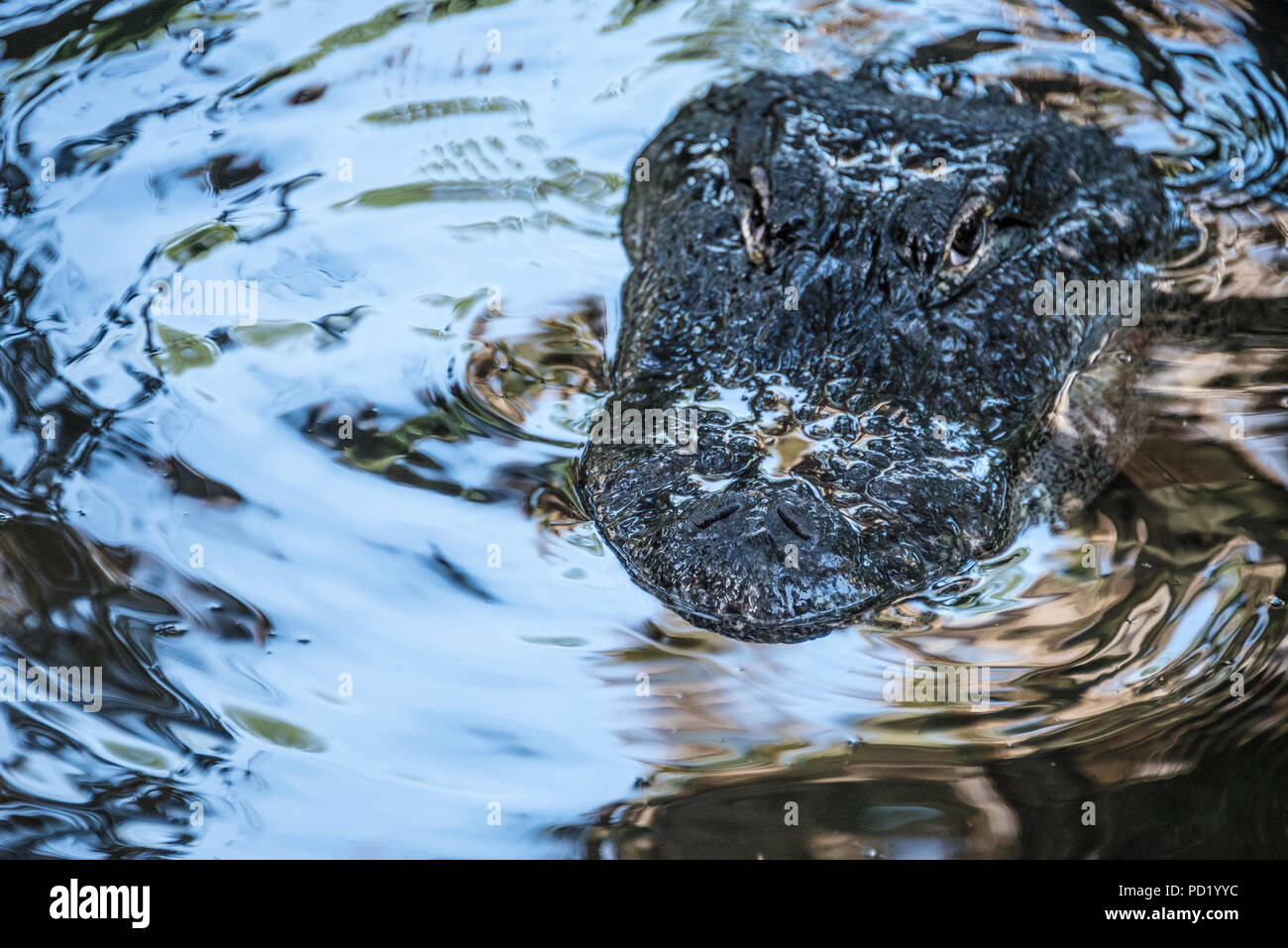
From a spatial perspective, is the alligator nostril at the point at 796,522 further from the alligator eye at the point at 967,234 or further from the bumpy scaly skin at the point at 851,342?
the alligator eye at the point at 967,234

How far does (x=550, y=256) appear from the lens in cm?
542

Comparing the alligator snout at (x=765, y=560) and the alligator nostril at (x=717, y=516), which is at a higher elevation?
the alligator nostril at (x=717, y=516)

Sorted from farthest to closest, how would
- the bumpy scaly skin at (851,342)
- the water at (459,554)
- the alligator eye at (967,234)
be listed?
1. the alligator eye at (967,234)
2. the bumpy scaly skin at (851,342)
3. the water at (459,554)

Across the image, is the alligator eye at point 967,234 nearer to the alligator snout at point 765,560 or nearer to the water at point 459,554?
the water at point 459,554

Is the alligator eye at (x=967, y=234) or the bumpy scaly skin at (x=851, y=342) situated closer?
the bumpy scaly skin at (x=851, y=342)

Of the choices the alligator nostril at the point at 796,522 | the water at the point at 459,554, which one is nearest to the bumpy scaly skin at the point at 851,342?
the alligator nostril at the point at 796,522

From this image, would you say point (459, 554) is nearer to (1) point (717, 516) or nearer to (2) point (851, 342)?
(1) point (717, 516)

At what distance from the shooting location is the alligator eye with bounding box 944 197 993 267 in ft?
14.6

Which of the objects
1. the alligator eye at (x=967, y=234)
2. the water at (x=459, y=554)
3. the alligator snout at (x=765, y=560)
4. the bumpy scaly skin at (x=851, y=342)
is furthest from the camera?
the alligator eye at (x=967, y=234)

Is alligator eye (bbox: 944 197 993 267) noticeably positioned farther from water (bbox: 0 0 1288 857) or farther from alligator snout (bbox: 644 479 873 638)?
alligator snout (bbox: 644 479 873 638)

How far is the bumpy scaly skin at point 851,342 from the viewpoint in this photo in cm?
345

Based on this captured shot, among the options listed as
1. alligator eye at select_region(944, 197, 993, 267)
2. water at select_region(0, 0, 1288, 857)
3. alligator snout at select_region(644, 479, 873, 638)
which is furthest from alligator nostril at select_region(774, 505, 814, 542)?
alligator eye at select_region(944, 197, 993, 267)

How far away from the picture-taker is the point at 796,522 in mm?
3359

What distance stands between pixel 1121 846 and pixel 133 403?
345cm
